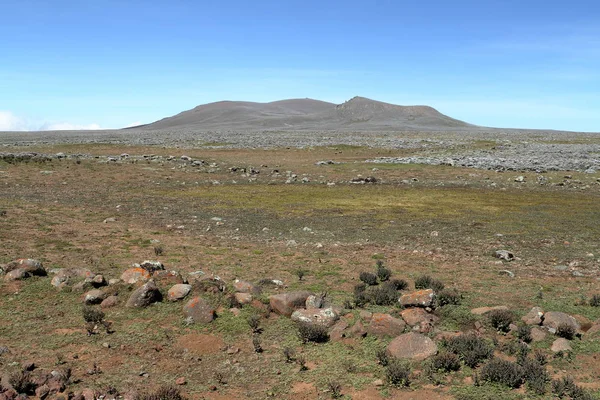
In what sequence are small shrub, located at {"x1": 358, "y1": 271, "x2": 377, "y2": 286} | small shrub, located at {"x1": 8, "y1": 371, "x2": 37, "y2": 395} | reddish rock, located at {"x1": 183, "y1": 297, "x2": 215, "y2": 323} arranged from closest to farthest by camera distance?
small shrub, located at {"x1": 8, "y1": 371, "x2": 37, "y2": 395} < reddish rock, located at {"x1": 183, "y1": 297, "x2": 215, "y2": 323} < small shrub, located at {"x1": 358, "y1": 271, "x2": 377, "y2": 286}

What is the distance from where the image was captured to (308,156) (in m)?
62.3

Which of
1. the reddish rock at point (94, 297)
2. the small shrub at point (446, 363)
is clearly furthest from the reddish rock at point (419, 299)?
the reddish rock at point (94, 297)

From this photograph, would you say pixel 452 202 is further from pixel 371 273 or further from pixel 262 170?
pixel 262 170

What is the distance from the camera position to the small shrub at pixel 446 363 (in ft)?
29.8

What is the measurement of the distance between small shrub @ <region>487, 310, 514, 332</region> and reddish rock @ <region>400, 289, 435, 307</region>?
4.75ft

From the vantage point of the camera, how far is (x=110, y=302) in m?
12.1

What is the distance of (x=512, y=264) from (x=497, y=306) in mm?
5690

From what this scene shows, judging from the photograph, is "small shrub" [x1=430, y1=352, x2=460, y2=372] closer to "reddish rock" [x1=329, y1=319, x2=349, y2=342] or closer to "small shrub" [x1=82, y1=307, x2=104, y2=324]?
"reddish rock" [x1=329, y1=319, x2=349, y2=342]

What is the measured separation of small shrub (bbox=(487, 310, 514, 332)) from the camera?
10.6 metres

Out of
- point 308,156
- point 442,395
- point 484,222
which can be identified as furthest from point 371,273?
point 308,156

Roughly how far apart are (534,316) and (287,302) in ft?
19.7

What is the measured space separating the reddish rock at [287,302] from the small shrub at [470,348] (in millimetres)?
3755

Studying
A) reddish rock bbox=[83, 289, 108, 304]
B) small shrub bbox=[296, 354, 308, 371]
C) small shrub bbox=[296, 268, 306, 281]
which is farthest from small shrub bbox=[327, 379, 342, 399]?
reddish rock bbox=[83, 289, 108, 304]

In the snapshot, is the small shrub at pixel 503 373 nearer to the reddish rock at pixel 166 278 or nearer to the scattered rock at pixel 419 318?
the scattered rock at pixel 419 318
